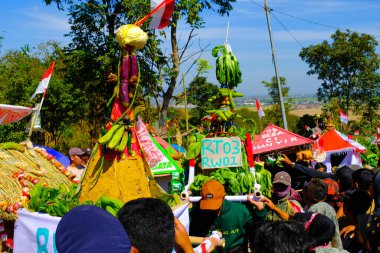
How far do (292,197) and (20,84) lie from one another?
50.1ft

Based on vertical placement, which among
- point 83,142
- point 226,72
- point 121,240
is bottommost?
point 83,142

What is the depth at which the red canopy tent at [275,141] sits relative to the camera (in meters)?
10.2

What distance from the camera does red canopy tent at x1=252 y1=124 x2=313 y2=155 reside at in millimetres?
10203

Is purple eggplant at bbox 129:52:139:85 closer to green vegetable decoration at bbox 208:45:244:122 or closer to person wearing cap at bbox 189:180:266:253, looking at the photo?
person wearing cap at bbox 189:180:266:253

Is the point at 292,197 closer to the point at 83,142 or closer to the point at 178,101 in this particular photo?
the point at 178,101

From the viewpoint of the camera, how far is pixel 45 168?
5.66m

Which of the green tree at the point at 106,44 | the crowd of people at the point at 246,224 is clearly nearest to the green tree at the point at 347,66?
the green tree at the point at 106,44

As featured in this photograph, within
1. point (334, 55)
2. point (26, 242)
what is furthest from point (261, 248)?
point (334, 55)

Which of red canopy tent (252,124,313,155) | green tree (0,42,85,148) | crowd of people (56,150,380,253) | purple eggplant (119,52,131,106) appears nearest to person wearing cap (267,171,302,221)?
crowd of people (56,150,380,253)

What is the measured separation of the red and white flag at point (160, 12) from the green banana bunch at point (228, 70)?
906mm

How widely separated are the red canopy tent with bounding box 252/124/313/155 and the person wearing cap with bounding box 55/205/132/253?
27.3 feet

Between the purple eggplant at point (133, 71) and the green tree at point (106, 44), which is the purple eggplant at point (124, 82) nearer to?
the purple eggplant at point (133, 71)

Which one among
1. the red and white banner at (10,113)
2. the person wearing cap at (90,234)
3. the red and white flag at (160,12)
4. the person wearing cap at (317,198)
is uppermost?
the red and white flag at (160,12)

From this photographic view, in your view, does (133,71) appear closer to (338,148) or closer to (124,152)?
(124,152)
